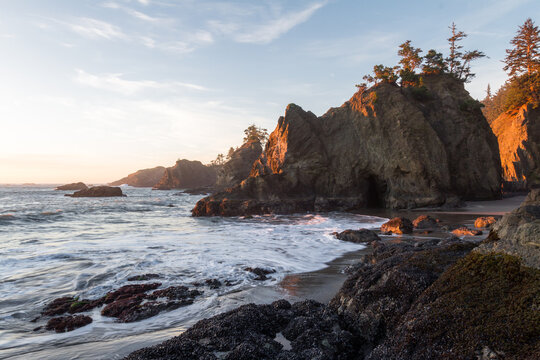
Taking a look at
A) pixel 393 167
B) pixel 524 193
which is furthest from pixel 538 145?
pixel 393 167

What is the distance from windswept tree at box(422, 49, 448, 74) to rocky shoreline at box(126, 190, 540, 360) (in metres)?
37.1

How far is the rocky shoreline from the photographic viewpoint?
2609 millimetres

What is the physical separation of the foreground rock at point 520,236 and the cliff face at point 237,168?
49.5m

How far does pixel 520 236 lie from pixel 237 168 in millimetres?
51695

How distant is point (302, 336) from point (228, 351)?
101 cm

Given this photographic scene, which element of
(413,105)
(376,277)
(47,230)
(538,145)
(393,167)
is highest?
(413,105)

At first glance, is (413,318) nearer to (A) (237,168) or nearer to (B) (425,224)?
(B) (425,224)

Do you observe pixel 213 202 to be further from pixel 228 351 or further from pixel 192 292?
pixel 228 351

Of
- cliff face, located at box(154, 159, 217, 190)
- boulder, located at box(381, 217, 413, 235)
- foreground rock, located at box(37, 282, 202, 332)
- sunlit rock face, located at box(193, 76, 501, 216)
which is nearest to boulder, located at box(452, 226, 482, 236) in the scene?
boulder, located at box(381, 217, 413, 235)

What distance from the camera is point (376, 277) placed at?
467 cm

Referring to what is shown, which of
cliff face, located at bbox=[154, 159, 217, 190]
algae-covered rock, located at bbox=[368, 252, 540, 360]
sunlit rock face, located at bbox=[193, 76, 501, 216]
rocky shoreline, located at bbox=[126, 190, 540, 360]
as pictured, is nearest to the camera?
algae-covered rock, located at bbox=[368, 252, 540, 360]

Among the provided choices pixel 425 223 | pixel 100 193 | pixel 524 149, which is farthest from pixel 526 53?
pixel 100 193

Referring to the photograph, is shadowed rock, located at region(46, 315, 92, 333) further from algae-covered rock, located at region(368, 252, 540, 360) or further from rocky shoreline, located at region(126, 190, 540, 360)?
algae-covered rock, located at region(368, 252, 540, 360)

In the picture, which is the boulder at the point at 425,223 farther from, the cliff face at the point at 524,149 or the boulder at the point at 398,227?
the cliff face at the point at 524,149
